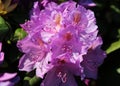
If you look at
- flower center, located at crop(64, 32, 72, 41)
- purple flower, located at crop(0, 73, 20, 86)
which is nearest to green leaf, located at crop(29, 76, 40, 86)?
purple flower, located at crop(0, 73, 20, 86)

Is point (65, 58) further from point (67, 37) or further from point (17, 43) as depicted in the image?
point (17, 43)

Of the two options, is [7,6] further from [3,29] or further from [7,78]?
[7,78]

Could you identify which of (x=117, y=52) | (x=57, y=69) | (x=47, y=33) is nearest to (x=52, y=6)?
(x=47, y=33)

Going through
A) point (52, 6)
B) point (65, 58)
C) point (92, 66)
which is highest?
point (52, 6)

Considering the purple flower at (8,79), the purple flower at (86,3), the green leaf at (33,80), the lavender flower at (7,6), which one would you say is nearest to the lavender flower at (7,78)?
the purple flower at (8,79)

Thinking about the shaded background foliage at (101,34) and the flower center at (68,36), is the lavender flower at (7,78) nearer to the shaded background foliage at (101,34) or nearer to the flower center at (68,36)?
the shaded background foliage at (101,34)

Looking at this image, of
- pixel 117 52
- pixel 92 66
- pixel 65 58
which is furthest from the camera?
pixel 117 52
